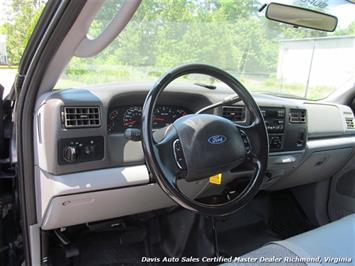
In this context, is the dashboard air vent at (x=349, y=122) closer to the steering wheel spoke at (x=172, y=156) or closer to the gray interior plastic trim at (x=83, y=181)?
the gray interior plastic trim at (x=83, y=181)

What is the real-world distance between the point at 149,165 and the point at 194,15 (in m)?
1.03

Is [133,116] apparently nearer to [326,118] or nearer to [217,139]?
[217,139]

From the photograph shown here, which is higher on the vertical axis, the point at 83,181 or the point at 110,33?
the point at 110,33

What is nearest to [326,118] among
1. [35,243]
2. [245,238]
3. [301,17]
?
[301,17]

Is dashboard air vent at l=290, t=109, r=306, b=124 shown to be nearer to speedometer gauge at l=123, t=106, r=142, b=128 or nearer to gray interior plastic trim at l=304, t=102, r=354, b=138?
gray interior plastic trim at l=304, t=102, r=354, b=138

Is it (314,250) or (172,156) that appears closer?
(314,250)

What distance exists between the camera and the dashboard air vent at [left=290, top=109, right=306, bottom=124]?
8.18 ft

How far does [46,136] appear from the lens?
1634 mm

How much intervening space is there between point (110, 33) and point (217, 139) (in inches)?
22.6

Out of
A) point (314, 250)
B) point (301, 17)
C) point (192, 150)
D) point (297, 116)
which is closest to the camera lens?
point (314, 250)

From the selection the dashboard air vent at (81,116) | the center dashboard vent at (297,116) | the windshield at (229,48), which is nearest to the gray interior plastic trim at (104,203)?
the dashboard air vent at (81,116)

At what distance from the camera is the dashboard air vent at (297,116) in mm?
2494

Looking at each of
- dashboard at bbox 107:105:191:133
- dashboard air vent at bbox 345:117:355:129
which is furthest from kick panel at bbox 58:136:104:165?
dashboard air vent at bbox 345:117:355:129

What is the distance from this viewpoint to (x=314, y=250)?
3.94 ft
